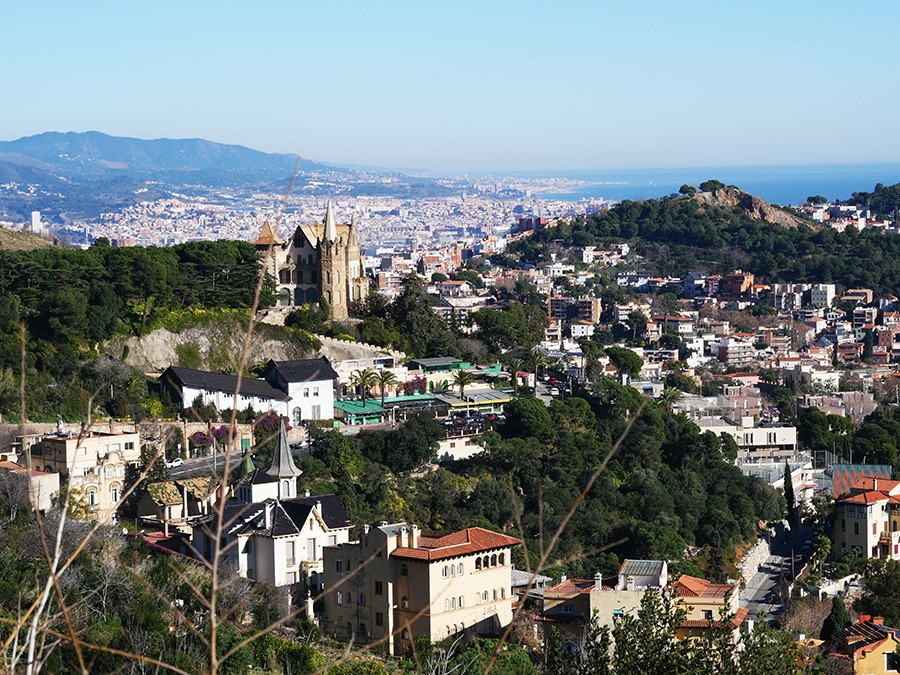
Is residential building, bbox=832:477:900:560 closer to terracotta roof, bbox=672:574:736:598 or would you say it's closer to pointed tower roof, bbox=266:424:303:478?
terracotta roof, bbox=672:574:736:598

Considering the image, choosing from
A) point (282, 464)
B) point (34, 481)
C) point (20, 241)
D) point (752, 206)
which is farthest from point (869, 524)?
point (752, 206)

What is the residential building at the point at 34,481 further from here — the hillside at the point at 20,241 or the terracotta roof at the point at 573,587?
the hillside at the point at 20,241

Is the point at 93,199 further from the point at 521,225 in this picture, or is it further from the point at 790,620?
the point at 790,620

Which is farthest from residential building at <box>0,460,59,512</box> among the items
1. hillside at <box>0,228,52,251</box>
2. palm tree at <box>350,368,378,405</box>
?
hillside at <box>0,228,52,251</box>

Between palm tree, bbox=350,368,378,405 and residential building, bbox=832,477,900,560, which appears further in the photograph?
palm tree, bbox=350,368,378,405

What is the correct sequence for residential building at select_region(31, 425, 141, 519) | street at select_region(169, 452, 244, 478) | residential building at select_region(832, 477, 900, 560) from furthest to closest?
residential building at select_region(832, 477, 900, 560) → street at select_region(169, 452, 244, 478) → residential building at select_region(31, 425, 141, 519)

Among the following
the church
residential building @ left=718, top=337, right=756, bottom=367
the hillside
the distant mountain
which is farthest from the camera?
the distant mountain

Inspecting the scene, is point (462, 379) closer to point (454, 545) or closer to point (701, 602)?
point (454, 545)

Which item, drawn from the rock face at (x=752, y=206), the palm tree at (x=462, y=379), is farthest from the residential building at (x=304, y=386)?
the rock face at (x=752, y=206)
